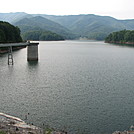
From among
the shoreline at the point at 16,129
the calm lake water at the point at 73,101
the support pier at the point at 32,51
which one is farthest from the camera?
the support pier at the point at 32,51

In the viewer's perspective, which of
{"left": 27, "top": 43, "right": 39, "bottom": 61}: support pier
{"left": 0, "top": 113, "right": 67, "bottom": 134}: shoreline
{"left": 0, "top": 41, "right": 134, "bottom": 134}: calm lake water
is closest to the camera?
{"left": 0, "top": 113, "right": 67, "bottom": 134}: shoreline

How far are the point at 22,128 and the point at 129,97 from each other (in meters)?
28.4

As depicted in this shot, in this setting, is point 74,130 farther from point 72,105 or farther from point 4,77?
point 4,77

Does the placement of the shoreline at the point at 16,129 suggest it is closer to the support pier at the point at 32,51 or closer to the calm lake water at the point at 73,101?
the calm lake water at the point at 73,101

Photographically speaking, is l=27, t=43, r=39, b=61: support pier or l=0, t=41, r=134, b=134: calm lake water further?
l=27, t=43, r=39, b=61: support pier

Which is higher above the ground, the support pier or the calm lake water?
the support pier

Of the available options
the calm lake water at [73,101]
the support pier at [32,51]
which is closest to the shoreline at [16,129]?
the calm lake water at [73,101]

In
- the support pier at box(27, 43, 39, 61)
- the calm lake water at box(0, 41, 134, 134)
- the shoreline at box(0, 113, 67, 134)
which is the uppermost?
the support pier at box(27, 43, 39, 61)

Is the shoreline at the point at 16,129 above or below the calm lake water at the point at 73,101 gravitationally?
above

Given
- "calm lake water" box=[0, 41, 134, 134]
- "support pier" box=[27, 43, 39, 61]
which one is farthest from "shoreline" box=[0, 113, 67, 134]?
"support pier" box=[27, 43, 39, 61]

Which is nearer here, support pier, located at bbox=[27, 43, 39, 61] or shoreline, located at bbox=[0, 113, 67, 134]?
shoreline, located at bbox=[0, 113, 67, 134]

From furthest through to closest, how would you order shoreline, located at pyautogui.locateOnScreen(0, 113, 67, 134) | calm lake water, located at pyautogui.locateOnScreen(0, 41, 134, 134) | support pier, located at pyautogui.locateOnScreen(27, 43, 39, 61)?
1. support pier, located at pyautogui.locateOnScreen(27, 43, 39, 61)
2. calm lake water, located at pyautogui.locateOnScreen(0, 41, 134, 134)
3. shoreline, located at pyautogui.locateOnScreen(0, 113, 67, 134)

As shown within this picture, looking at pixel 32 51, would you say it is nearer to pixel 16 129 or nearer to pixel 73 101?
pixel 73 101

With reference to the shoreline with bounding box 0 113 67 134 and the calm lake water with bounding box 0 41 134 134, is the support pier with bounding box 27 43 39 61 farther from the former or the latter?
the shoreline with bounding box 0 113 67 134
